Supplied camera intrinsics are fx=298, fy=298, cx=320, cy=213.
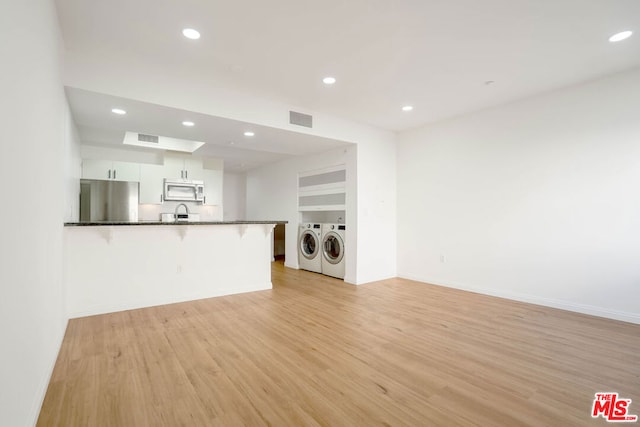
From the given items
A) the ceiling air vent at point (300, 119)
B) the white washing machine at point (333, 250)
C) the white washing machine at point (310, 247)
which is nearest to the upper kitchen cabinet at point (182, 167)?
the white washing machine at point (310, 247)

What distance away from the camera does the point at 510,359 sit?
2396mm

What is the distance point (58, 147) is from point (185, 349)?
198 cm

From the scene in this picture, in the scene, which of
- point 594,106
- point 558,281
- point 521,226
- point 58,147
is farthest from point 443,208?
point 58,147

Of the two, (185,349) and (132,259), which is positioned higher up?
(132,259)

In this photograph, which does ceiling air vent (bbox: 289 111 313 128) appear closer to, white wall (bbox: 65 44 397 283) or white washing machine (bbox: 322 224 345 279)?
white wall (bbox: 65 44 397 283)

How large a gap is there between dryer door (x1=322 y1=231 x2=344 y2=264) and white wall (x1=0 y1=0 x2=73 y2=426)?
3.89m

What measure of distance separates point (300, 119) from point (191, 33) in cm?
191

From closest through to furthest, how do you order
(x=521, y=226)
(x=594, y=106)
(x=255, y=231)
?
(x=594, y=106) → (x=521, y=226) → (x=255, y=231)

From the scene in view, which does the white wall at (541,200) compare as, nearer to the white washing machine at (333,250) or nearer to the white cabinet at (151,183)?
the white washing machine at (333,250)

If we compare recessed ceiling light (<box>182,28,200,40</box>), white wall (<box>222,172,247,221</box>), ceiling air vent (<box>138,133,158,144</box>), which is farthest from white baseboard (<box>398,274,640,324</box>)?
white wall (<box>222,172,247,221</box>)

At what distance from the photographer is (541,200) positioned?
388 centimetres

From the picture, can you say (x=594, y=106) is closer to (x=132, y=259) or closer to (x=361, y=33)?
(x=361, y=33)

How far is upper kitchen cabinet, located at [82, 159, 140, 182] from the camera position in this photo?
5.49m

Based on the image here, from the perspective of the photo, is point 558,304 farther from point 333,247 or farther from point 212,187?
point 212,187
